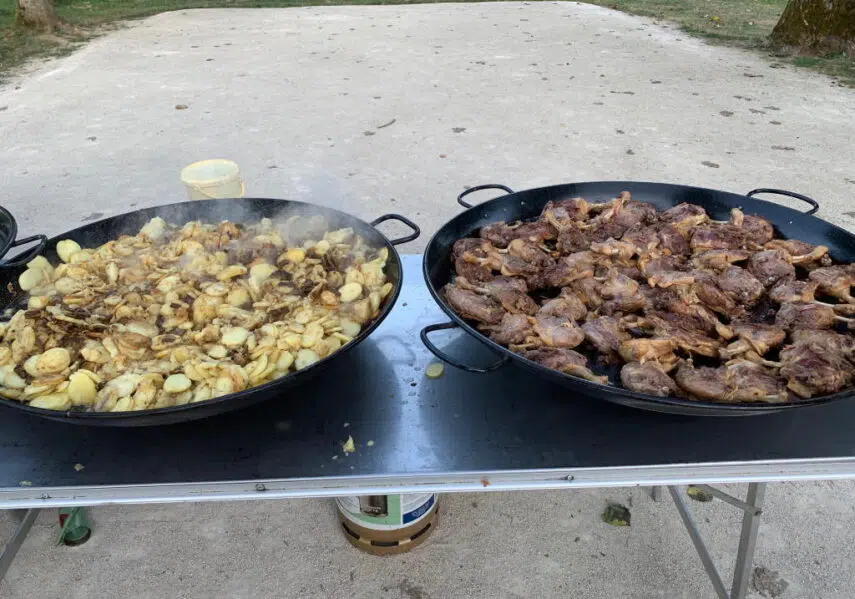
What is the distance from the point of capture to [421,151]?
7016mm

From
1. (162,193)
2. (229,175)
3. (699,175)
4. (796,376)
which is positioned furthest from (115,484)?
(699,175)

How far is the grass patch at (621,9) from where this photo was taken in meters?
10.4

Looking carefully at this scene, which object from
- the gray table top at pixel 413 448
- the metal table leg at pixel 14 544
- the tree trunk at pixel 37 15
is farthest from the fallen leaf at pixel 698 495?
the tree trunk at pixel 37 15

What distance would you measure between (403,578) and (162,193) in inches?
190

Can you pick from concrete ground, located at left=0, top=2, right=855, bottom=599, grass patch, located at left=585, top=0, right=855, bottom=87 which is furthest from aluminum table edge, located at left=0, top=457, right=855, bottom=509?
grass patch, located at left=585, top=0, right=855, bottom=87

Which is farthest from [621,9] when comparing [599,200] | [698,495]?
[698,495]

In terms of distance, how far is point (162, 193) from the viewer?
19.7 ft

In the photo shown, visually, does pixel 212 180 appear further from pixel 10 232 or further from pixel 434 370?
pixel 434 370

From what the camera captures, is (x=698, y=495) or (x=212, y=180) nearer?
(x=698, y=495)

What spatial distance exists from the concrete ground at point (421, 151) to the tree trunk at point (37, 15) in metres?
1.37

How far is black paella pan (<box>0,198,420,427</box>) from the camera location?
161 centimetres

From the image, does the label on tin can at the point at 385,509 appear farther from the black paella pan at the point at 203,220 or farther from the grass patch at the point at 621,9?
the grass patch at the point at 621,9

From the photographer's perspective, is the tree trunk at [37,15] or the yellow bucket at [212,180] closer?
the yellow bucket at [212,180]

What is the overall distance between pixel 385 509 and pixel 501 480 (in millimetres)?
999
